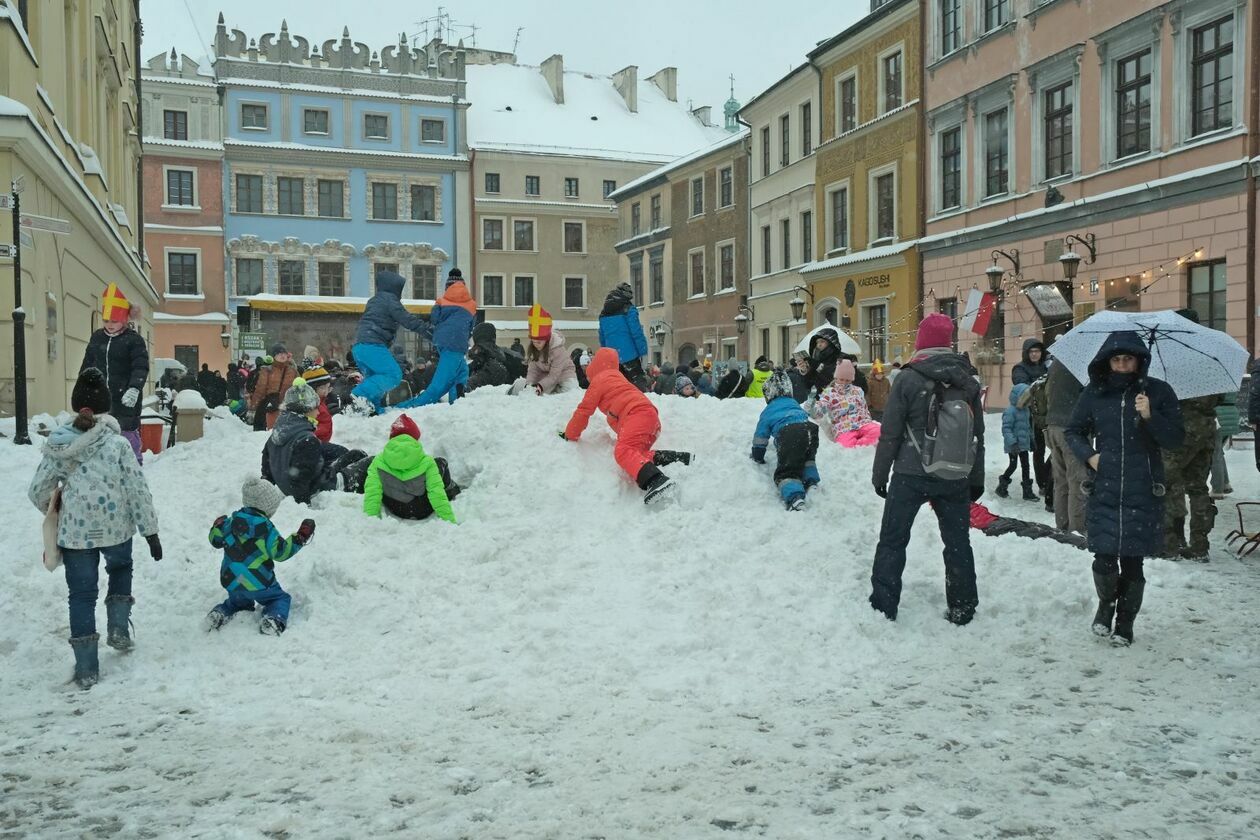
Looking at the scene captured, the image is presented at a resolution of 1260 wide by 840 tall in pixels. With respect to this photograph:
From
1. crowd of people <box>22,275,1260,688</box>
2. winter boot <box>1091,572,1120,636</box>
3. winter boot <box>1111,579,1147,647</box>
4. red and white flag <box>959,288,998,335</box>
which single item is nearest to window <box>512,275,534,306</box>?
red and white flag <box>959,288,998,335</box>

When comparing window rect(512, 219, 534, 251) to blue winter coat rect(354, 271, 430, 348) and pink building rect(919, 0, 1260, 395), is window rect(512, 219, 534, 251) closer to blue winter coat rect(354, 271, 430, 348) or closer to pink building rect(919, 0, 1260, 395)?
pink building rect(919, 0, 1260, 395)

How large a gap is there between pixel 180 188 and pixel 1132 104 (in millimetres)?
39049

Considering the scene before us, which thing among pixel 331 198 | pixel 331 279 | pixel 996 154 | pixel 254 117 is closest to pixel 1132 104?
pixel 996 154

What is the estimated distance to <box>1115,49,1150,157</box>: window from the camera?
776 inches

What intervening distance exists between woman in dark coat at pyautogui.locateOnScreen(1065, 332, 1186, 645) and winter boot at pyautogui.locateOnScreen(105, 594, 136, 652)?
565cm

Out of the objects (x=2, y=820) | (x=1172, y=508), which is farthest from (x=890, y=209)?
(x=2, y=820)

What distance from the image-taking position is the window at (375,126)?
48.9 metres

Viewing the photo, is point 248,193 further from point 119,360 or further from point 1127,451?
point 1127,451

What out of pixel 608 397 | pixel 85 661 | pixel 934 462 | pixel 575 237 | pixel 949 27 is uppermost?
pixel 949 27

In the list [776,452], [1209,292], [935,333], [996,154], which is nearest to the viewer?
[935,333]

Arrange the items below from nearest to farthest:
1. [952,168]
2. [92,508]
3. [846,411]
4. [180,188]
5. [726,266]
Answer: [92,508] → [846,411] → [952,168] → [726,266] → [180,188]

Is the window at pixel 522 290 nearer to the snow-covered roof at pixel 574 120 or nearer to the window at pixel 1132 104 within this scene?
the snow-covered roof at pixel 574 120

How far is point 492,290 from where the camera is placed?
173 ft

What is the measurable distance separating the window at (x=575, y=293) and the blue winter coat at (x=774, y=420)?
45.5m
